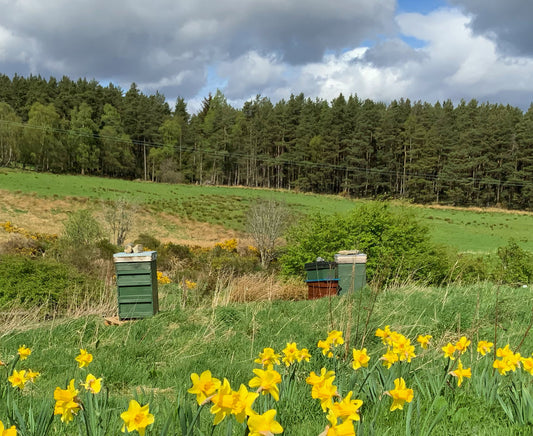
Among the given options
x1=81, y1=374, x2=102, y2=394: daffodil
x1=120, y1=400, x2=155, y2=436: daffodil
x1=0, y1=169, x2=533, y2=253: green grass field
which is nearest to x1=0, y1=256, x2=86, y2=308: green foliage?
x1=81, y1=374, x2=102, y2=394: daffodil

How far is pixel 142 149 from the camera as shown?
229ft

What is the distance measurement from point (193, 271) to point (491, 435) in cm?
1582

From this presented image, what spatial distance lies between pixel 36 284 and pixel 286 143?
6378 centimetres

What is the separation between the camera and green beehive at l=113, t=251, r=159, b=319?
701cm

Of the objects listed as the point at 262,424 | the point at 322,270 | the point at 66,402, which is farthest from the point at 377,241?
the point at 262,424

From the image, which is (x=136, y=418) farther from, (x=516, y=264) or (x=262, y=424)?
(x=516, y=264)

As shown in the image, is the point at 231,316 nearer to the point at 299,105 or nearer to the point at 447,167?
the point at 447,167

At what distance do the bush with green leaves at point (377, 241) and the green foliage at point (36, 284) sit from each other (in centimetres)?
658

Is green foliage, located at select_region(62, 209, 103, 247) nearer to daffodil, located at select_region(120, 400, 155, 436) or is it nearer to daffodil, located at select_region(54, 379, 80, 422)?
daffodil, located at select_region(54, 379, 80, 422)

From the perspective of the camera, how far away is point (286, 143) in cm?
7000

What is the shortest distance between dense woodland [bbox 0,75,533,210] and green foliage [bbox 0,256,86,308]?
173 feet

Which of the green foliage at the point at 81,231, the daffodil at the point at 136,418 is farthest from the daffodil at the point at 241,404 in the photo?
the green foliage at the point at 81,231

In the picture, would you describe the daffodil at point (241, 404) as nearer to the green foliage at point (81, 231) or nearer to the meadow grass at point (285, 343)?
the meadow grass at point (285, 343)

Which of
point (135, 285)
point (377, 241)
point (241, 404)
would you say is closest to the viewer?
point (241, 404)
